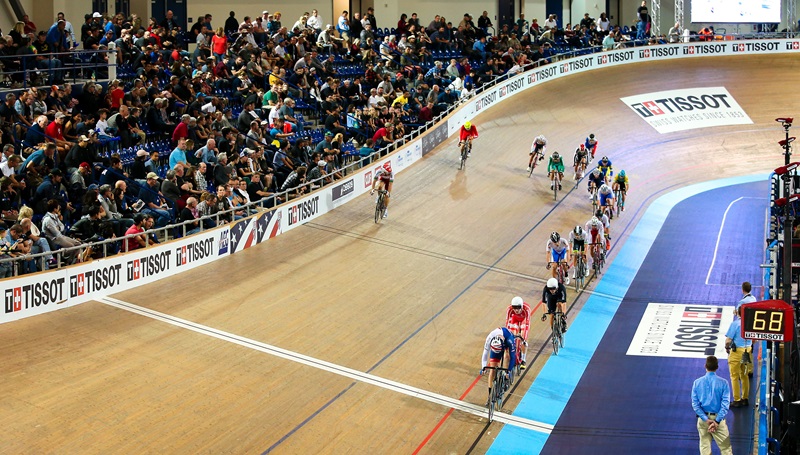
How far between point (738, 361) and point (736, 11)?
89.4ft

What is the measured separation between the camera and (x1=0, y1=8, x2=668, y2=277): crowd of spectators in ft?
51.9

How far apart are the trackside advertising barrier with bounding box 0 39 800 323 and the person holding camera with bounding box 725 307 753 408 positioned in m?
8.74

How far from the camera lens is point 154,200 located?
56.1 ft

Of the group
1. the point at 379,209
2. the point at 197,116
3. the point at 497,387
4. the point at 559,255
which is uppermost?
the point at 197,116

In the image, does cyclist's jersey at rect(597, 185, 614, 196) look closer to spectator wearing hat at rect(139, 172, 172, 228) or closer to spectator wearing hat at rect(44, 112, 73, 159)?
spectator wearing hat at rect(139, 172, 172, 228)

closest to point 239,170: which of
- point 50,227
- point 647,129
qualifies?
point 50,227

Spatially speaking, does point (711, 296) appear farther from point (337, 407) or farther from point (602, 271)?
point (337, 407)

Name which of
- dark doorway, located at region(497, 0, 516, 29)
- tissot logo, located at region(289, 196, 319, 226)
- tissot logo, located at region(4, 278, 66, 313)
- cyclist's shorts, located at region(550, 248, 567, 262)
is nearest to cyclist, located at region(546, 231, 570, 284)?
cyclist's shorts, located at region(550, 248, 567, 262)

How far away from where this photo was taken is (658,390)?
1459 cm

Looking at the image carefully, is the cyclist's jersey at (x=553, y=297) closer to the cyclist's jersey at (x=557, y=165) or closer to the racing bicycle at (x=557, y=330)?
the racing bicycle at (x=557, y=330)

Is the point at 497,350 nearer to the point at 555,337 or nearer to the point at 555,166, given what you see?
the point at 555,337

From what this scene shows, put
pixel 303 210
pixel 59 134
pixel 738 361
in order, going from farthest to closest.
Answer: pixel 303 210, pixel 59 134, pixel 738 361

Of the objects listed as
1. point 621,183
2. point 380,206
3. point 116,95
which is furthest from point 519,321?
point 621,183

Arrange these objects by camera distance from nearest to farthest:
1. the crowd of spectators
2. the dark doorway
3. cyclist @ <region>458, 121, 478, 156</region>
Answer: the crowd of spectators → cyclist @ <region>458, 121, 478, 156</region> → the dark doorway
